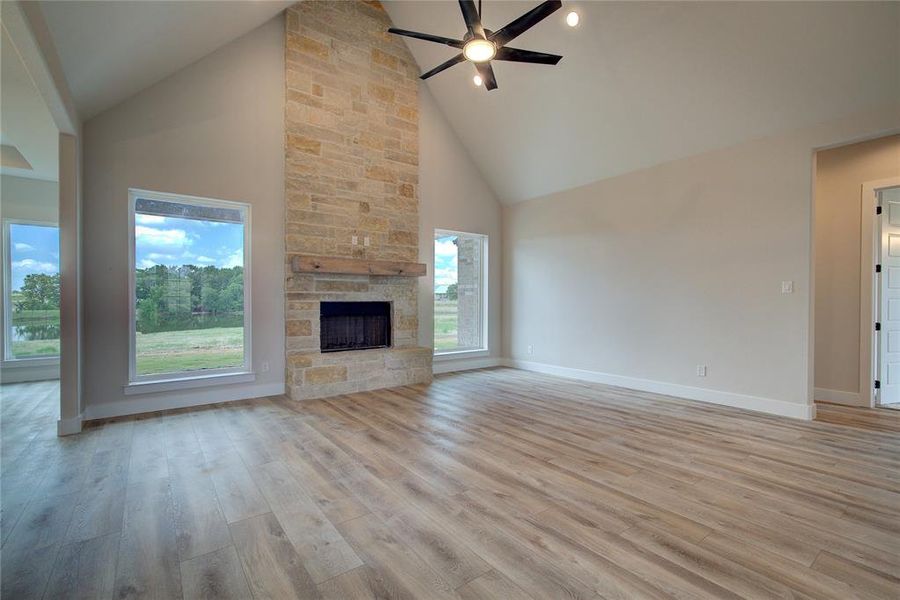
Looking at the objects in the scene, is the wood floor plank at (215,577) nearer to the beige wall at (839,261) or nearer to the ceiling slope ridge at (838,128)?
the ceiling slope ridge at (838,128)

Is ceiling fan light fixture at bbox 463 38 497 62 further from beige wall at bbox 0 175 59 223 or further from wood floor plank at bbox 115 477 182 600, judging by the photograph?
beige wall at bbox 0 175 59 223

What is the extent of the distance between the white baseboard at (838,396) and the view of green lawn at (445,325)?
15.8ft

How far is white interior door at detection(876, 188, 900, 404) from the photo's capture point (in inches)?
178

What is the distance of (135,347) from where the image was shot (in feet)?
13.6

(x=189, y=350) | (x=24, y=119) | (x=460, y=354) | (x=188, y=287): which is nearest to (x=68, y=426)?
(x=189, y=350)

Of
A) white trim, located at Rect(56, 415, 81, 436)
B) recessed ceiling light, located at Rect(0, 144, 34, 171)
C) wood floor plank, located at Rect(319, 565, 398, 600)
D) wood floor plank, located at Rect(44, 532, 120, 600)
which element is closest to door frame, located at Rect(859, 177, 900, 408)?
wood floor plank, located at Rect(319, 565, 398, 600)

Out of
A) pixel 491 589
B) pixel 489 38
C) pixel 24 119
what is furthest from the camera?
pixel 24 119

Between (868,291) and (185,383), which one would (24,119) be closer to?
(185,383)

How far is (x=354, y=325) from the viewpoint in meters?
5.56

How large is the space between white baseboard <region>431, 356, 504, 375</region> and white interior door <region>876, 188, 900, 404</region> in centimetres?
479

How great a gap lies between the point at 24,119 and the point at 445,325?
211 inches

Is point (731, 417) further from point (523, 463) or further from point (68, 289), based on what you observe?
point (68, 289)

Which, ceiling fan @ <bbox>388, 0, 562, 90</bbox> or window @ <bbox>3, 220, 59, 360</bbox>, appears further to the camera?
window @ <bbox>3, 220, 59, 360</bbox>

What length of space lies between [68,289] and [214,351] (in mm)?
1473
